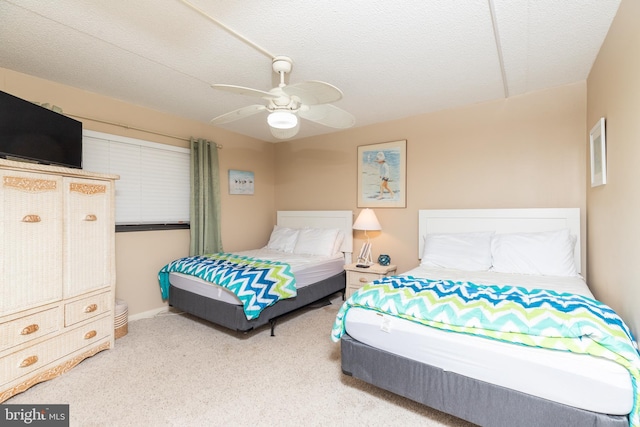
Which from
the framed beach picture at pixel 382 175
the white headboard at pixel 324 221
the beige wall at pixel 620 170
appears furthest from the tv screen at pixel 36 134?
the beige wall at pixel 620 170

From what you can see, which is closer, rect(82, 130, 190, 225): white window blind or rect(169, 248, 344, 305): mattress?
rect(169, 248, 344, 305): mattress

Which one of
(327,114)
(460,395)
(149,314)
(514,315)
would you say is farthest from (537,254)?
(149,314)

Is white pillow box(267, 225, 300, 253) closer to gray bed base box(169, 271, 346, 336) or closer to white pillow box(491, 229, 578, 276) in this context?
gray bed base box(169, 271, 346, 336)

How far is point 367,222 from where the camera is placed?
12.1 feet

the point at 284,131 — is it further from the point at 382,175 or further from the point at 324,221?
the point at 324,221

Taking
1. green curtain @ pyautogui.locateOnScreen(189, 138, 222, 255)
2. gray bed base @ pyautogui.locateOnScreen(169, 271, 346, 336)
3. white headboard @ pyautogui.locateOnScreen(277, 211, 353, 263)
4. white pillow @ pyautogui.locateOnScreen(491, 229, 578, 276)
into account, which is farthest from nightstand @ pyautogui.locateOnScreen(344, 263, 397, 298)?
green curtain @ pyautogui.locateOnScreen(189, 138, 222, 255)

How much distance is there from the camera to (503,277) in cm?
250

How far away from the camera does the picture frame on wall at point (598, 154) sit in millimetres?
2062

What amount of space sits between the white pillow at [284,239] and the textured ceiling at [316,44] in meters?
2.07

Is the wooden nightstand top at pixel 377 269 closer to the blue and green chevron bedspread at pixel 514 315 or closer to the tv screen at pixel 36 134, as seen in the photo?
the blue and green chevron bedspread at pixel 514 315

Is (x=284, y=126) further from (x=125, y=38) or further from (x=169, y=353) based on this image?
(x=169, y=353)

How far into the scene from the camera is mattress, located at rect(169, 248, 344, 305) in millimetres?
2842

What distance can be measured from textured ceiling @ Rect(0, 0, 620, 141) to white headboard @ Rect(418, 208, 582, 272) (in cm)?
123

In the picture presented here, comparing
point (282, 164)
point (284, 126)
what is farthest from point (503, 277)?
point (282, 164)
